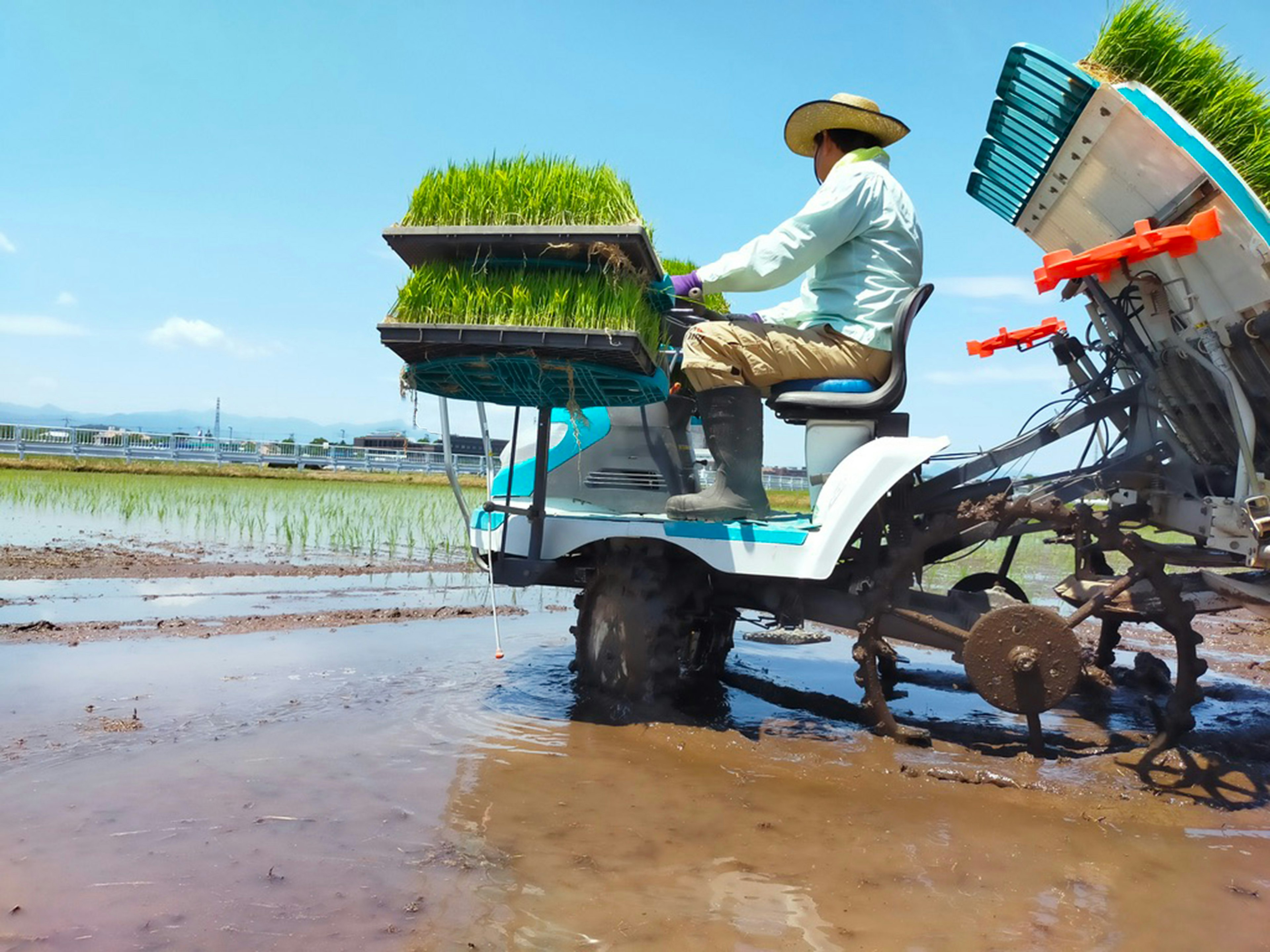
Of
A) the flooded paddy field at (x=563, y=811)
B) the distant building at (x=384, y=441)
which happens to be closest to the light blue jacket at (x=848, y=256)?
the flooded paddy field at (x=563, y=811)

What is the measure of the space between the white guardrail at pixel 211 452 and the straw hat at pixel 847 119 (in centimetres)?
2368

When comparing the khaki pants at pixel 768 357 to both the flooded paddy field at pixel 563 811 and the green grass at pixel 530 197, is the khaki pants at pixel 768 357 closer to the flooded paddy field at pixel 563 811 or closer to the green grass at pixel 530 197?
the green grass at pixel 530 197

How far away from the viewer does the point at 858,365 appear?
4.09 m

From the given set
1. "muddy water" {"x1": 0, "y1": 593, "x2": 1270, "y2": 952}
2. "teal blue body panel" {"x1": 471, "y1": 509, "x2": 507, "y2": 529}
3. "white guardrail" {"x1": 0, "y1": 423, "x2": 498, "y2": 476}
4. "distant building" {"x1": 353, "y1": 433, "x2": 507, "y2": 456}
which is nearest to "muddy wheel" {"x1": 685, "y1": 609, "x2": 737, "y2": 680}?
"muddy water" {"x1": 0, "y1": 593, "x2": 1270, "y2": 952}

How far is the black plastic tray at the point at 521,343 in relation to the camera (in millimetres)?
3627

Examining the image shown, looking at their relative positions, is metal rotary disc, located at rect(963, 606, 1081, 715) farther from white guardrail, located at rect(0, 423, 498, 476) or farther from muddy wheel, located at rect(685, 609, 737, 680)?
white guardrail, located at rect(0, 423, 498, 476)

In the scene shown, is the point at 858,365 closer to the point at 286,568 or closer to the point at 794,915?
the point at 794,915

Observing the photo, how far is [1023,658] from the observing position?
3.59m

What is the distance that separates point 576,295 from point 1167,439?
265cm

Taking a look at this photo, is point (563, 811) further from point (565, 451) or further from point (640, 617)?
point (565, 451)

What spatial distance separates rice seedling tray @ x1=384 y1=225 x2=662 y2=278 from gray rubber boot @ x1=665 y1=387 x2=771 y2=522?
2.14 ft

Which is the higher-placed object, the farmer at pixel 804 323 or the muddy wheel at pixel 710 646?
the farmer at pixel 804 323

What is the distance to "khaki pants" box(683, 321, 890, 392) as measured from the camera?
4051 mm

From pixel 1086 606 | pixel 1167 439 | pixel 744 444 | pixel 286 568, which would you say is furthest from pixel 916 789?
pixel 286 568
